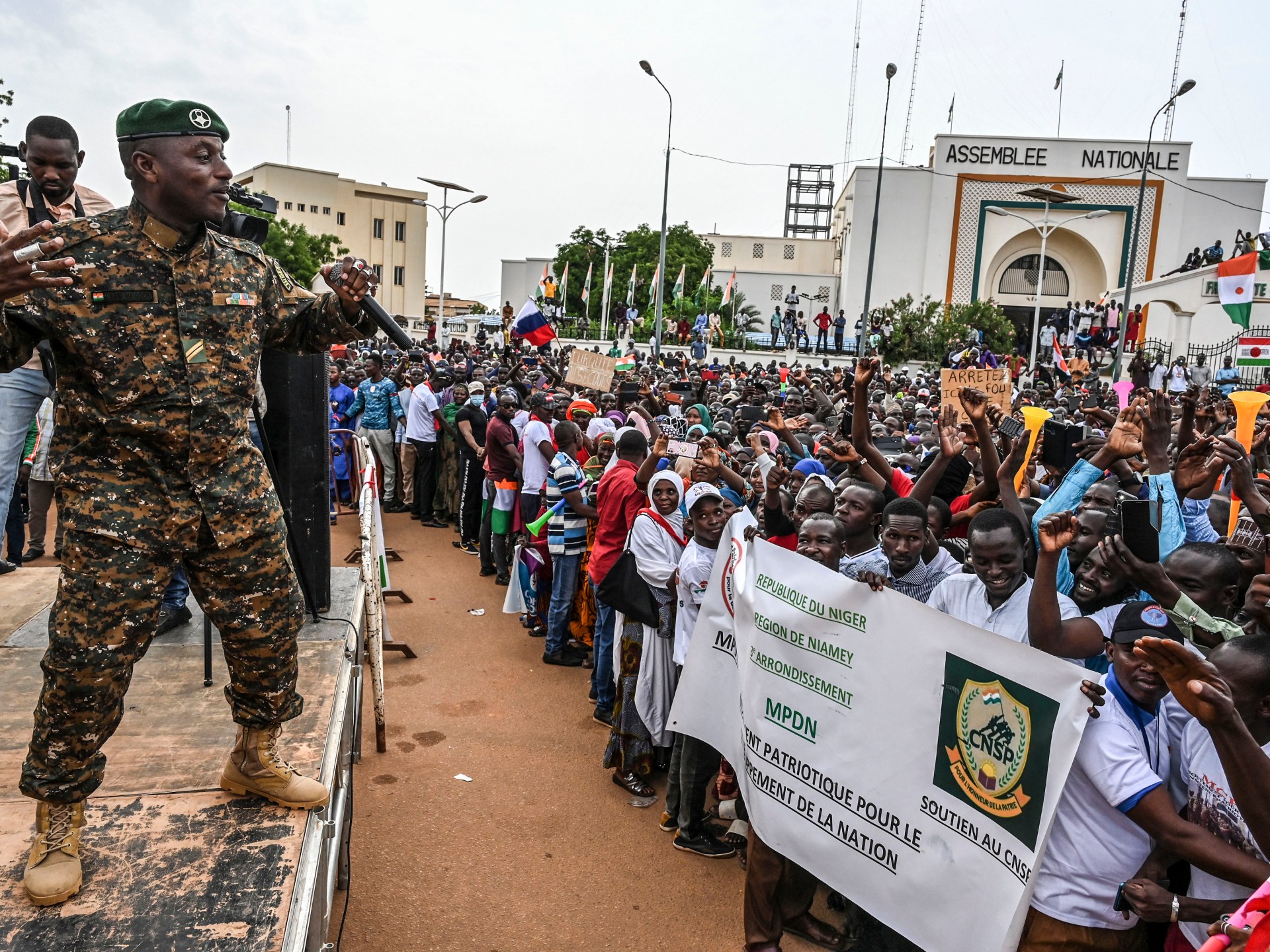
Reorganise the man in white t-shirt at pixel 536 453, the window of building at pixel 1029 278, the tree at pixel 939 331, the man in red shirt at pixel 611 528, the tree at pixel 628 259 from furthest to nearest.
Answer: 1. the tree at pixel 628 259
2. the window of building at pixel 1029 278
3. the tree at pixel 939 331
4. the man in white t-shirt at pixel 536 453
5. the man in red shirt at pixel 611 528

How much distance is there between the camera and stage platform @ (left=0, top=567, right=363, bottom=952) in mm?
2363

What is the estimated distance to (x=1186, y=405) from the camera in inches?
212

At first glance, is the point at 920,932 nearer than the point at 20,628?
Yes

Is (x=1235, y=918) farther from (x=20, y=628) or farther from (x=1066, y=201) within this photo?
(x=1066, y=201)

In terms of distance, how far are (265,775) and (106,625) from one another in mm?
715

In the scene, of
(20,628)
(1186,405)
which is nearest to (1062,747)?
(1186,405)

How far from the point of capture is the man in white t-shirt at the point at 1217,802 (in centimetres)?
240

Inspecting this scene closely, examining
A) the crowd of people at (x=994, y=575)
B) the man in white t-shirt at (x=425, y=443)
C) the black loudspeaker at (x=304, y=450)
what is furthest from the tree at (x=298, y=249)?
the black loudspeaker at (x=304, y=450)

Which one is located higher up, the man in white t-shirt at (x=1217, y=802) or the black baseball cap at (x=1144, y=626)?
the black baseball cap at (x=1144, y=626)

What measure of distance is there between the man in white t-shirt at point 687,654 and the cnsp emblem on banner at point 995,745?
1.86 metres

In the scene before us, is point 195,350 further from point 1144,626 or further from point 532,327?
point 532,327

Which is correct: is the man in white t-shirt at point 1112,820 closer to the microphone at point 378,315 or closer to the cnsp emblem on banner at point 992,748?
the cnsp emblem on banner at point 992,748

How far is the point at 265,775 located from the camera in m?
2.91

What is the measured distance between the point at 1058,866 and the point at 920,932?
0.62 meters
